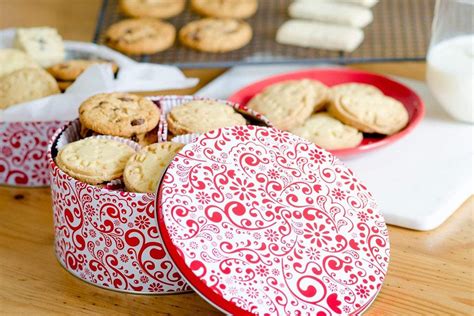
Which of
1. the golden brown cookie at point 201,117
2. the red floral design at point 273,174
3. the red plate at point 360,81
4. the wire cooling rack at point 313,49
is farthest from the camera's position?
the wire cooling rack at point 313,49

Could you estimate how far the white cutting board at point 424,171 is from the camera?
1.08 metres

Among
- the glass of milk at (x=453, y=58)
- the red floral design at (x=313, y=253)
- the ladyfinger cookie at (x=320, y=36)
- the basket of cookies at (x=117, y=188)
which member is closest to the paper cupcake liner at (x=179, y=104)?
the basket of cookies at (x=117, y=188)

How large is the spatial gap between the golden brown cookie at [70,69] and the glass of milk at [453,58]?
502 mm

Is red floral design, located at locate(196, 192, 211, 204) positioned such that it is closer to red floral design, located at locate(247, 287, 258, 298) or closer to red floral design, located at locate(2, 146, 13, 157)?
red floral design, located at locate(247, 287, 258, 298)

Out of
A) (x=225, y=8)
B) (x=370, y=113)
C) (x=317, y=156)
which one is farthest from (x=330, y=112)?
(x=225, y=8)

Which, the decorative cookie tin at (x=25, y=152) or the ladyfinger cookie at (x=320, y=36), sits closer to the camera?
the decorative cookie tin at (x=25, y=152)

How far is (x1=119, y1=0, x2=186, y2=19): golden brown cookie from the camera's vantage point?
164cm

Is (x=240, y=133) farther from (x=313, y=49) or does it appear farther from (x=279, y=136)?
(x=313, y=49)

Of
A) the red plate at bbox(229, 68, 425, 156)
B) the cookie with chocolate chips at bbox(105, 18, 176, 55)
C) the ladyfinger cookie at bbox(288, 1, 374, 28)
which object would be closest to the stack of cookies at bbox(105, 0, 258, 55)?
the cookie with chocolate chips at bbox(105, 18, 176, 55)

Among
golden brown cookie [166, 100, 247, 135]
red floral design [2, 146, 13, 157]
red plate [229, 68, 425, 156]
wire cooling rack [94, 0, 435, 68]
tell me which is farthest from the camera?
wire cooling rack [94, 0, 435, 68]

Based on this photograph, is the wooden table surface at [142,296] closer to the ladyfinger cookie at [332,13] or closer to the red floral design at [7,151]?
the red floral design at [7,151]

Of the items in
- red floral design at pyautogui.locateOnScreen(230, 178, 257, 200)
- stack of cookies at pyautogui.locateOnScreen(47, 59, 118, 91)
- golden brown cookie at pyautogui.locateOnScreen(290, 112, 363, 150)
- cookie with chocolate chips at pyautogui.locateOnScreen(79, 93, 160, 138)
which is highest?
cookie with chocolate chips at pyautogui.locateOnScreen(79, 93, 160, 138)

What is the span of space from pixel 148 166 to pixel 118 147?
0.26 ft

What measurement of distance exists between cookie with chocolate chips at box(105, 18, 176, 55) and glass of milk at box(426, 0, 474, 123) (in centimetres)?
51
